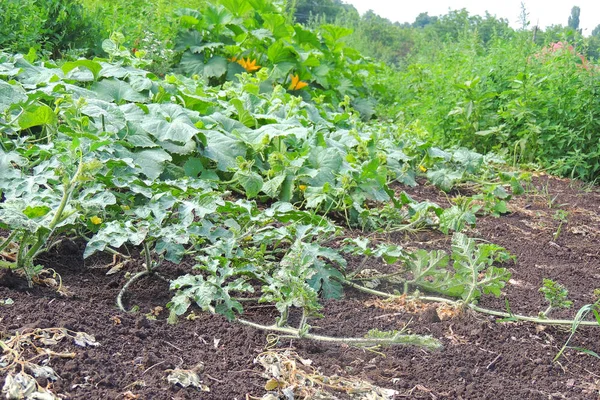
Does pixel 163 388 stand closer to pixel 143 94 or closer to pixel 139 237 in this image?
pixel 139 237

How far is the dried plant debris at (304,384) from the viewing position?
173 centimetres

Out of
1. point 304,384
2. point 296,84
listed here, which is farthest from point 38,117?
point 296,84

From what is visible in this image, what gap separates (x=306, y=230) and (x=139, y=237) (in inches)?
24.0

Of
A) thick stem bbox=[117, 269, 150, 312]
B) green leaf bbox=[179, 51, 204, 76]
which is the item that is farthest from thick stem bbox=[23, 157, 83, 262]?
green leaf bbox=[179, 51, 204, 76]

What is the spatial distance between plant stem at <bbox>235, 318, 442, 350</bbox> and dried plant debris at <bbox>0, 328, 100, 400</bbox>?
1.76ft

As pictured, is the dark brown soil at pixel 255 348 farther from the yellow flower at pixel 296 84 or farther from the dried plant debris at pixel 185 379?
the yellow flower at pixel 296 84

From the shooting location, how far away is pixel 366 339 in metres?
2.01

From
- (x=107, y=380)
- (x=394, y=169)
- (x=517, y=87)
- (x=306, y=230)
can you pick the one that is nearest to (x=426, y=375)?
(x=306, y=230)

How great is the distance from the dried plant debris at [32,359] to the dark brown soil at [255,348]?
0.09 ft

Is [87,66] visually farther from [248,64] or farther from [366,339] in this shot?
[248,64]

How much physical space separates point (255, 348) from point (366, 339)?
0.32 meters

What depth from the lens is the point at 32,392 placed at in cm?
149

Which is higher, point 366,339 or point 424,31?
point 424,31

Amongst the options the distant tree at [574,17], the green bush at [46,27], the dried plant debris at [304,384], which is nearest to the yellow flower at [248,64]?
the green bush at [46,27]
